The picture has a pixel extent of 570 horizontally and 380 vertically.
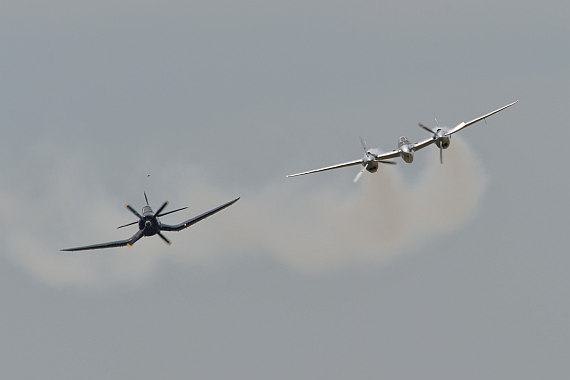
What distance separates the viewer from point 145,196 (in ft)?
419

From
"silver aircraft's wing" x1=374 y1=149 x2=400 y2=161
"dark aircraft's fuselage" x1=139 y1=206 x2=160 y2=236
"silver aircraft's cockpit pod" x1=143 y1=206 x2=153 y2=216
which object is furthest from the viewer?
"silver aircraft's wing" x1=374 y1=149 x2=400 y2=161

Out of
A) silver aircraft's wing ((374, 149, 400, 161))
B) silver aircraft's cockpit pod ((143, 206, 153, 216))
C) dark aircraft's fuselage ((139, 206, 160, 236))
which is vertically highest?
silver aircraft's wing ((374, 149, 400, 161))

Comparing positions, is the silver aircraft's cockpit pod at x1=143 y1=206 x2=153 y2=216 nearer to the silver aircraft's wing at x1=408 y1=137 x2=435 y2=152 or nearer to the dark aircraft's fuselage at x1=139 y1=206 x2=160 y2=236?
the dark aircraft's fuselage at x1=139 y1=206 x2=160 y2=236

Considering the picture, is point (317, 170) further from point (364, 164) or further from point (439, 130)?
point (439, 130)

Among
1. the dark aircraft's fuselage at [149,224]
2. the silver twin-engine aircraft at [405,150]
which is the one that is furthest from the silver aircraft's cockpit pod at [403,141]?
the dark aircraft's fuselage at [149,224]

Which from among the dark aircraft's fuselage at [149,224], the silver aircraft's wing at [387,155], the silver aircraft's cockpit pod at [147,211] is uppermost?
the silver aircraft's wing at [387,155]

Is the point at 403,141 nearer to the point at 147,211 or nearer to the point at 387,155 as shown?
the point at 387,155

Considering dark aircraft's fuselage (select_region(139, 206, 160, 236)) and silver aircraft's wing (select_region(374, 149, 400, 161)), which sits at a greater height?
silver aircraft's wing (select_region(374, 149, 400, 161))

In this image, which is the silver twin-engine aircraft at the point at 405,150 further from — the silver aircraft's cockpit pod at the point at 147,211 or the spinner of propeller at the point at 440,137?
the silver aircraft's cockpit pod at the point at 147,211

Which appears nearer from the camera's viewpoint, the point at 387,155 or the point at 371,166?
the point at 371,166

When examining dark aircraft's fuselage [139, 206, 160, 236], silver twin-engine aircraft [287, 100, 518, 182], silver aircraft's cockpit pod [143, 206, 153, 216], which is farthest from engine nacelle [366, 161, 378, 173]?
silver aircraft's cockpit pod [143, 206, 153, 216]

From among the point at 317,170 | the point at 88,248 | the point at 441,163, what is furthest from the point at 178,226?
the point at 441,163

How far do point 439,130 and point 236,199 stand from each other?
28190 mm

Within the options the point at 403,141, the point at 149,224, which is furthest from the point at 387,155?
the point at 149,224
